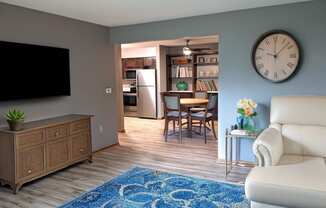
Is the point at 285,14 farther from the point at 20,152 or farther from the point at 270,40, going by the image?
the point at 20,152

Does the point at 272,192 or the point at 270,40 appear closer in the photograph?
the point at 272,192

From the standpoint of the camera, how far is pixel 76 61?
4.43m

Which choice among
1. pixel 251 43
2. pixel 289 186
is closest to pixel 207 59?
pixel 251 43

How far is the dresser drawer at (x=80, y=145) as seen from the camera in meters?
3.97

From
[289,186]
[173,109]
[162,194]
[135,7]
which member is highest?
[135,7]

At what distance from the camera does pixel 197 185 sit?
10.8 ft

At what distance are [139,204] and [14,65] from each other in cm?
230

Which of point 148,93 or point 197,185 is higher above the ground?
point 148,93

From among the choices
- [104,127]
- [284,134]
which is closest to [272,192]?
[284,134]

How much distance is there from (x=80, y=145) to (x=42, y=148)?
698 millimetres

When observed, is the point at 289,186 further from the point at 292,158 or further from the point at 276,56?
the point at 276,56

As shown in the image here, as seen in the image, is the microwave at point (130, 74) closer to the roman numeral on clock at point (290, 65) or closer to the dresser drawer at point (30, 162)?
the dresser drawer at point (30, 162)

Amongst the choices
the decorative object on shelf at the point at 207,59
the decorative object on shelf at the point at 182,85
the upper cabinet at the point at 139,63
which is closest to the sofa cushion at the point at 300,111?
the decorative object on shelf at the point at 207,59

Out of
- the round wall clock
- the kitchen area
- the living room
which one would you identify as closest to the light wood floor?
the living room
